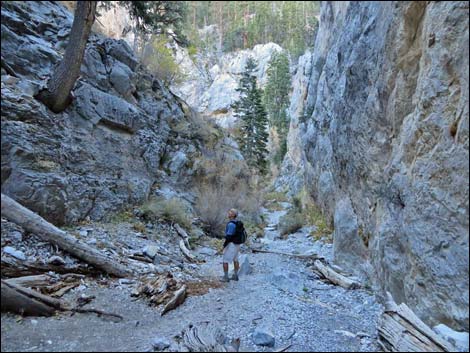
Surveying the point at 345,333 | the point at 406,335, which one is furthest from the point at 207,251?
the point at 406,335

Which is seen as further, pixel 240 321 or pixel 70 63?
pixel 70 63

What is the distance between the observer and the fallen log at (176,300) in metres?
5.03

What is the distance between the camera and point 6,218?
18.5 feet

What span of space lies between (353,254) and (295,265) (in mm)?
1894

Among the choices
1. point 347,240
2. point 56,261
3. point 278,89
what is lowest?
point 347,240

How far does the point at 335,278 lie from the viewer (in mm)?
7316

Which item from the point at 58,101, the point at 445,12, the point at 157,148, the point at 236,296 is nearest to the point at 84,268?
the point at 236,296

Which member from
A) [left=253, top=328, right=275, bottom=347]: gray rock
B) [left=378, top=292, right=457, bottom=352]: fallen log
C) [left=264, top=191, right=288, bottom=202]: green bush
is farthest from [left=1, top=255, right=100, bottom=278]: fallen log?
[left=264, top=191, right=288, bottom=202]: green bush

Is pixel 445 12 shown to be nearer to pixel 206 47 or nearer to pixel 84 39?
pixel 84 39

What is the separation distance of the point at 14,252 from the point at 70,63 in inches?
217

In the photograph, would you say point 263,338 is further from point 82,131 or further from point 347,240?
point 82,131

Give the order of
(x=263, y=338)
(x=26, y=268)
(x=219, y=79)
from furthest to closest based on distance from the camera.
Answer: (x=219, y=79), (x=26, y=268), (x=263, y=338)

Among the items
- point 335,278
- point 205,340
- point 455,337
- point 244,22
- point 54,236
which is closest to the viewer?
point 455,337

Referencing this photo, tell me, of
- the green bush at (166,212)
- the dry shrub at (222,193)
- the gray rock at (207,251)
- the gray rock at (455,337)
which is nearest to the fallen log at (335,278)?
the gray rock at (455,337)
